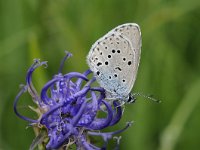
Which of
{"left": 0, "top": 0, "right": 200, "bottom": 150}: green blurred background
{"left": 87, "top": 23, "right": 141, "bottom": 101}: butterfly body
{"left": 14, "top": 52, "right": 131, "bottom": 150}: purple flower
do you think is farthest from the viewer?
{"left": 0, "top": 0, "right": 200, "bottom": 150}: green blurred background

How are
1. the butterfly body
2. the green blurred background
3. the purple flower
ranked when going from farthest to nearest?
the green blurred background
the butterfly body
the purple flower

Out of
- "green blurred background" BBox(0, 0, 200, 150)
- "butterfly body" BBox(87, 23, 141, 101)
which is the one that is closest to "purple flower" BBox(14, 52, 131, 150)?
"butterfly body" BBox(87, 23, 141, 101)

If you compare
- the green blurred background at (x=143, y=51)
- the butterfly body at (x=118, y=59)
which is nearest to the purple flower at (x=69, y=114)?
the butterfly body at (x=118, y=59)

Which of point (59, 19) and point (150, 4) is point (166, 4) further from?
point (59, 19)

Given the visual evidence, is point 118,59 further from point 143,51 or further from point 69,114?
point 143,51

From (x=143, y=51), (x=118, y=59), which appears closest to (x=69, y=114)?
(x=118, y=59)

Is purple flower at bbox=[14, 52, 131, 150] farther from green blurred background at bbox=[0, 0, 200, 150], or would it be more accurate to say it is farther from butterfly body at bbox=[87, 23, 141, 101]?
green blurred background at bbox=[0, 0, 200, 150]

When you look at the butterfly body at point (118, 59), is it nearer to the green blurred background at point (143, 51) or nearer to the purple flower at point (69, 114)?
the purple flower at point (69, 114)
